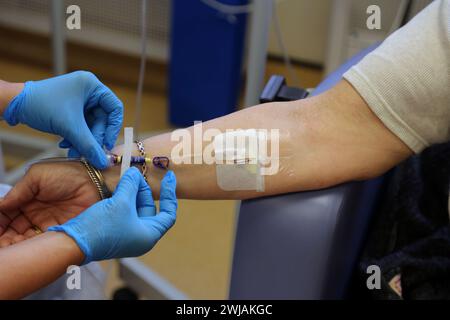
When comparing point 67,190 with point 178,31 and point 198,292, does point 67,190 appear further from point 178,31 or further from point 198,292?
point 178,31

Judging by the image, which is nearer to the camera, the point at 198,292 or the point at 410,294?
the point at 410,294

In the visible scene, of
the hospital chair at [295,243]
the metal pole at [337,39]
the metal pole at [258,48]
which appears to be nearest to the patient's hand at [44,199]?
the hospital chair at [295,243]

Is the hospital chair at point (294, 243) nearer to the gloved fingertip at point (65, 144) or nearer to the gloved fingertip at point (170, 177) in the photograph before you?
the gloved fingertip at point (170, 177)

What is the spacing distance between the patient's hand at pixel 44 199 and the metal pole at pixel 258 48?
42cm

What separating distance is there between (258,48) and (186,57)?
3.20 feet

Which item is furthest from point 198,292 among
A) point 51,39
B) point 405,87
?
point 51,39

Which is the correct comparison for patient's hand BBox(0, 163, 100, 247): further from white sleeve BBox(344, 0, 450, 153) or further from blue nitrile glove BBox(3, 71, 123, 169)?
white sleeve BBox(344, 0, 450, 153)

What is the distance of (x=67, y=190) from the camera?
2.91 ft

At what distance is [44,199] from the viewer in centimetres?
90

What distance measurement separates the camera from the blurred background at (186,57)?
3.46 ft

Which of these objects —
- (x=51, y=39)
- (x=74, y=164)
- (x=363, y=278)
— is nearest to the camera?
(x=74, y=164)

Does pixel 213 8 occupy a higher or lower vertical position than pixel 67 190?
higher

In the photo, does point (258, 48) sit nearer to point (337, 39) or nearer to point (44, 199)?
point (44, 199)
